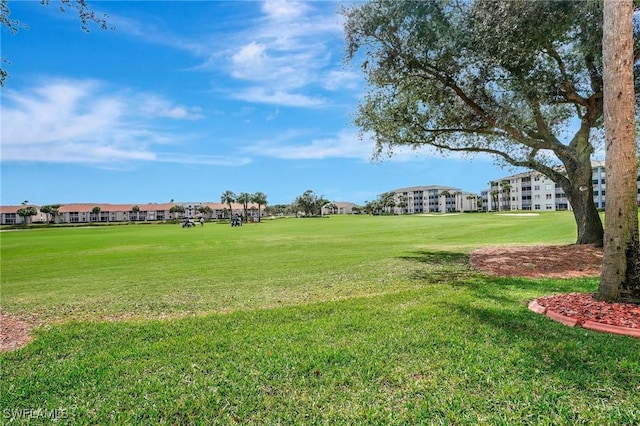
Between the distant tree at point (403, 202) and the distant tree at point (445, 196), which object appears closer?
the distant tree at point (445, 196)

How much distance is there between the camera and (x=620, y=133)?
23.1ft

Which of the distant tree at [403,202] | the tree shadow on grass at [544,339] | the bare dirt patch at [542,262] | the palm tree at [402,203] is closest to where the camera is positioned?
the tree shadow on grass at [544,339]

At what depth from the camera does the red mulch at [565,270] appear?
20.6ft

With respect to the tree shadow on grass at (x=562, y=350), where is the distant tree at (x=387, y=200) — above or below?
above

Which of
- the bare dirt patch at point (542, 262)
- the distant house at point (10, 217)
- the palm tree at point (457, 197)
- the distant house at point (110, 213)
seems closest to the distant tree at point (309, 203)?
the distant house at point (110, 213)

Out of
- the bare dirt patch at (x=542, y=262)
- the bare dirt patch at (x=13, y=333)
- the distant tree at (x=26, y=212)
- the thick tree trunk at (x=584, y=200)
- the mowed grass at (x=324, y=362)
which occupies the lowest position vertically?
the bare dirt patch at (x=13, y=333)

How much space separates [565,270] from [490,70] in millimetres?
7783

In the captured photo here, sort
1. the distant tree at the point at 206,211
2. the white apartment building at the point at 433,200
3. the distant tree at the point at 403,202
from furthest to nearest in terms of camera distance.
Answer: the white apartment building at the point at 433,200 → the distant tree at the point at 403,202 → the distant tree at the point at 206,211

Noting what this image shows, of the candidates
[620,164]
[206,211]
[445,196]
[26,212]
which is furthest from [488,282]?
[445,196]

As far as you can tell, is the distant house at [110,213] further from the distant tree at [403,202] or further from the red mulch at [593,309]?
the red mulch at [593,309]

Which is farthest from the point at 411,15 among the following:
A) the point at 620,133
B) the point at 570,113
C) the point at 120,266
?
the point at 120,266

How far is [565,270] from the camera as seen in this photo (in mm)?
11703

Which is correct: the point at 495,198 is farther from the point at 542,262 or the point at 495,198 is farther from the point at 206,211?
the point at 542,262

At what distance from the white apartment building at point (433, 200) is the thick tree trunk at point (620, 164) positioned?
152525 millimetres
